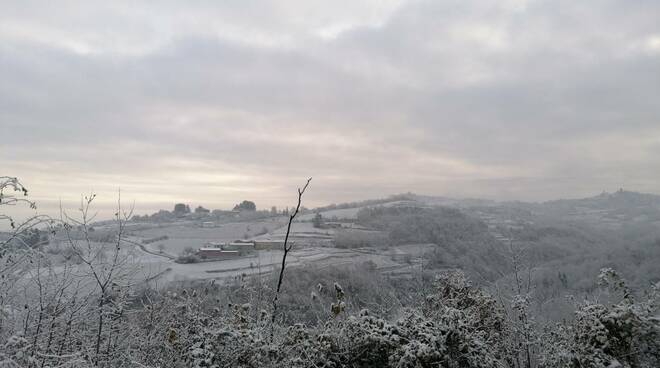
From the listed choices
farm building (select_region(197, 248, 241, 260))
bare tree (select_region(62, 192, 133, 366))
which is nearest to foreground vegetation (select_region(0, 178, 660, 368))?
bare tree (select_region(62, 192, 133, 366))

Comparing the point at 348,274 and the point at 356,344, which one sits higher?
the point at 356,344

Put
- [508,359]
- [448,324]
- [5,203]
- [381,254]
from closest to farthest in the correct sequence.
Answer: [5,203] → [448,324] → [508,359] → [381,254]

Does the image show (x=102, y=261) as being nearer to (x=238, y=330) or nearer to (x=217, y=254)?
(x=238, y=330)

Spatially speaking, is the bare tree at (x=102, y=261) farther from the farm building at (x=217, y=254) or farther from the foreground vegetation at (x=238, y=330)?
the farm building at (x=217, y=254)

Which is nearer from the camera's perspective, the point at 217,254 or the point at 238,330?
the point at 238,330

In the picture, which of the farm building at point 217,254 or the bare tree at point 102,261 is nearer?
the bare tree at point 102,261

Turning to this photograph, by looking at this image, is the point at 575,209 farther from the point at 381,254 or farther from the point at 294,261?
the point at 294,261

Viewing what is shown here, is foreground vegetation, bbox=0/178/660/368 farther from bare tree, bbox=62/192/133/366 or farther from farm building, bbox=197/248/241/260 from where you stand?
farm building, bbox=197/248/241/260

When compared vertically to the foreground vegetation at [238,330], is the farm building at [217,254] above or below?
below

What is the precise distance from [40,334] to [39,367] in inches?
37.7

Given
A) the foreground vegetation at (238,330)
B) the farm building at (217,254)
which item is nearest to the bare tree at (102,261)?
the foreground vegetation at (238,330)

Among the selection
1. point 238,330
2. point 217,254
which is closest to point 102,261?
point 238,330

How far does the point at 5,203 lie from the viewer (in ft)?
12.4

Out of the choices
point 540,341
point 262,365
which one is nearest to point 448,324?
point 262,365
